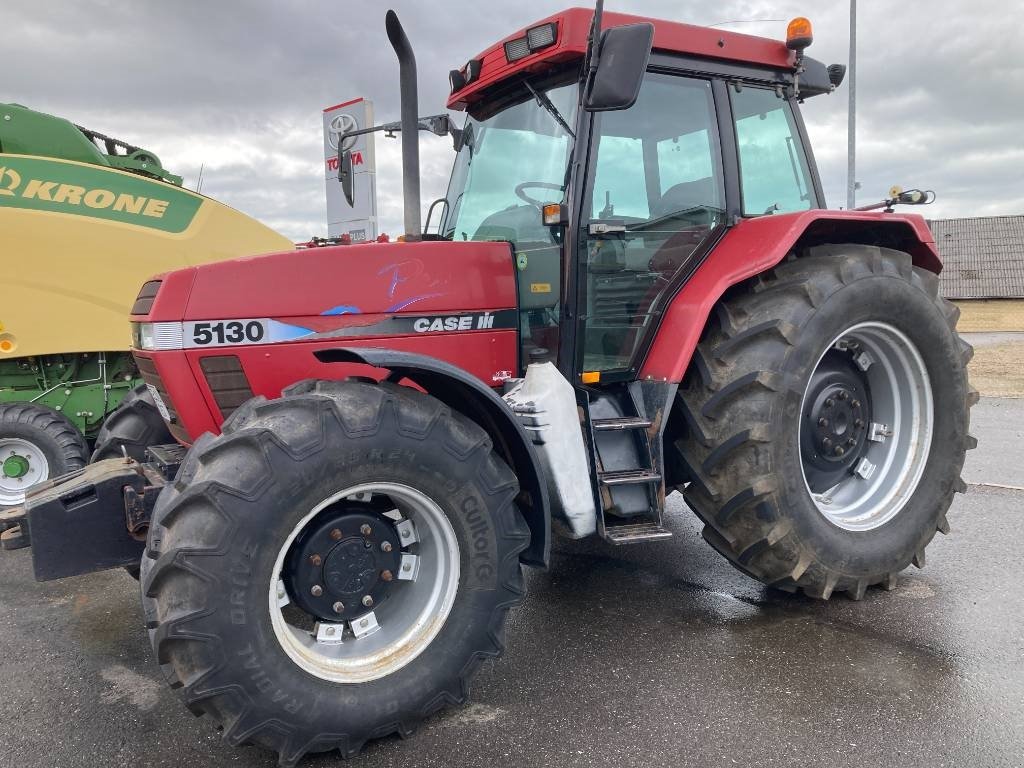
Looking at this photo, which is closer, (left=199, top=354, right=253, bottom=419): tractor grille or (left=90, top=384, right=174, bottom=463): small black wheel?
(left=199, top=354, right=253, bottom=419): tractor grille

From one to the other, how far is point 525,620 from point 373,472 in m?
1.40

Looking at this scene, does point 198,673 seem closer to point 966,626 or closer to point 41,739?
point 41,739

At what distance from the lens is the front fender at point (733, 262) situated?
327 centimetres

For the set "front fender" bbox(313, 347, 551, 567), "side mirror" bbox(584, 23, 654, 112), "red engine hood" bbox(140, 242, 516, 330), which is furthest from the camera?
"red engine hood" bbox(140, 242, 516, 330)

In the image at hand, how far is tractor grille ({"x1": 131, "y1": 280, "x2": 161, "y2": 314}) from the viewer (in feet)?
10.0

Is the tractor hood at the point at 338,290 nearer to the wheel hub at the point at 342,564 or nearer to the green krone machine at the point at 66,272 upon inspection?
the wheel hub at the point at 342,564

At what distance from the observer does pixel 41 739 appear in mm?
2570

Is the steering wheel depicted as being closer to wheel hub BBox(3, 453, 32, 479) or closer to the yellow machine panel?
the yellow machine panel

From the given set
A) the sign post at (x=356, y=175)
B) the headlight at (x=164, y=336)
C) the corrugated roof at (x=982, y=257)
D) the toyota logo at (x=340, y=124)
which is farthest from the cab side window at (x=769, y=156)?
the corrugated roof at (x=982, y=257)

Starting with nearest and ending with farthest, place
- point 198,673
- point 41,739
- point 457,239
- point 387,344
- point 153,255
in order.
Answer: point 198,673 < point 41,739 < point 387,344 < point 457,239 < point 153,255

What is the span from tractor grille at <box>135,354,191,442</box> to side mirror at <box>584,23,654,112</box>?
2058 mm

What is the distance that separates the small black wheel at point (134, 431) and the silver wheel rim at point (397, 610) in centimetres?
182

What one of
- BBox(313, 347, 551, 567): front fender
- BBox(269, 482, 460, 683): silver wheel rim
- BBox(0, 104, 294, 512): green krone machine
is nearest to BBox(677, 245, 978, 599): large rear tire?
BBox(313, 347, 551, 567): front fender

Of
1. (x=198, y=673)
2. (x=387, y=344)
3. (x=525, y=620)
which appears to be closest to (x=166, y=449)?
(x=387, y=344)
